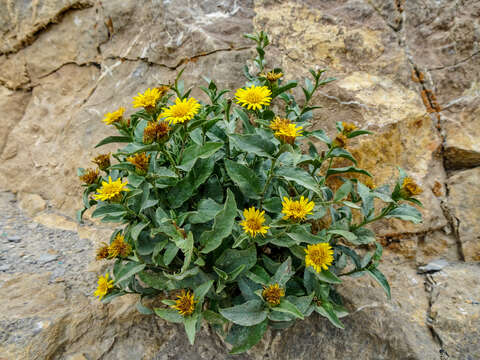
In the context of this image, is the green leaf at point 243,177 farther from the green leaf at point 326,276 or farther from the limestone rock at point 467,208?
the limestone rock at point 467,208

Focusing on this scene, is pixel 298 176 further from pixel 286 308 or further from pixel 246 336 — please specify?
pixel 246 336

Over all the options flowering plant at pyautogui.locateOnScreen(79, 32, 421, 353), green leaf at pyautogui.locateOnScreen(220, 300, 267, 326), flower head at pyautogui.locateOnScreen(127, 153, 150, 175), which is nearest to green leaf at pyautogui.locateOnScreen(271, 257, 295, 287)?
flowering plant at pyautogui.locateOnScreen(79, 32, 421, 353)

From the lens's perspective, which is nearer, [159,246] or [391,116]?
[159,246]

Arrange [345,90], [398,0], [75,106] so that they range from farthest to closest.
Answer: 1. [75,106]
2. [398,0]
3. [345,90]

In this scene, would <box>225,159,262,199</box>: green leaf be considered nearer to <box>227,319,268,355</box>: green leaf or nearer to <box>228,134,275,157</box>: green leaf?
<box>228,134,275,157</box>: green leaf

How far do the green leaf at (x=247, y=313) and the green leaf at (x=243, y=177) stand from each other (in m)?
0.56

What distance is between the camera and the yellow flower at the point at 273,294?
1437 mm

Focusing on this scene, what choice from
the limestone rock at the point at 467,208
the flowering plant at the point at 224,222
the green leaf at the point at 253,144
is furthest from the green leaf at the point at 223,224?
the limestone rock at the point at 467,208

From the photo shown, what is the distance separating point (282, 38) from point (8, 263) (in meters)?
2.82

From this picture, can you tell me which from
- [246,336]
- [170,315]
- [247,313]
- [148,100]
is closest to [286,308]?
[247,313]

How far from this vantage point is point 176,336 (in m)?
1.79

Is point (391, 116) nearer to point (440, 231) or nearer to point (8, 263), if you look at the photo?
point (440, 231)

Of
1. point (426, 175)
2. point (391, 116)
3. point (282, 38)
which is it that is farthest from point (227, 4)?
point (426, 175)

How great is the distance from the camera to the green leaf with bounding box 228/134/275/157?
60.4 inches
